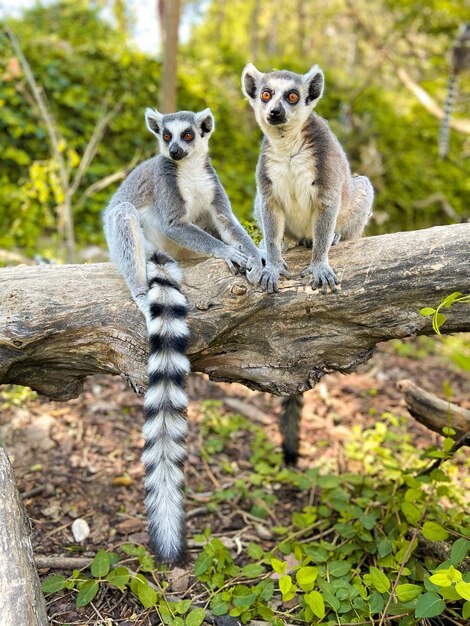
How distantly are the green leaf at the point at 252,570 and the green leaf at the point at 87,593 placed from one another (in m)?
0.84

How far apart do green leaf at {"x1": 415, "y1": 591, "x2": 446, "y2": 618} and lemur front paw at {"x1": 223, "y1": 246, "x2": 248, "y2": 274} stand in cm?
190

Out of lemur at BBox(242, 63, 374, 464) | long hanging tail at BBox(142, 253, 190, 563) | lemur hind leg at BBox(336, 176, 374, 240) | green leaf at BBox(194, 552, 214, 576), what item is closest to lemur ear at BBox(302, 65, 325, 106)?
lemur at BBox(242, 63, 374, 464)

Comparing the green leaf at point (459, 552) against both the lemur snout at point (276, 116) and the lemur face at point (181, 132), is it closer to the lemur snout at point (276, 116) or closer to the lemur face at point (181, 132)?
the lemur snout at point (276, 116)

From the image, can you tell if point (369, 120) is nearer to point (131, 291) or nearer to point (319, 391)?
point (319, 391)

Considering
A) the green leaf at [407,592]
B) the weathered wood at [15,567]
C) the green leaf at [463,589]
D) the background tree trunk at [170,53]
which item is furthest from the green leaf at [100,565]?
the background tree trunk at [170,53]

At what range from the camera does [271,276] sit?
3.21m

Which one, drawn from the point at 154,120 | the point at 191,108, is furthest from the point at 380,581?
the point at 191,108

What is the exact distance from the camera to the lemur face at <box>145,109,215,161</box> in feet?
13.0

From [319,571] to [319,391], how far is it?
3.17 m

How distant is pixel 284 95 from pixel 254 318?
1.39 meters

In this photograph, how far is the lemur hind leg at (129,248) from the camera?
3457 millimetres

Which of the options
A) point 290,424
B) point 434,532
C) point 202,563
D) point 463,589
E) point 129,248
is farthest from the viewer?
point 290,424

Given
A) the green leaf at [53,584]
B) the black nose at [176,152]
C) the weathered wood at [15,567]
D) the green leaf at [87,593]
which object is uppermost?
the black nose at [176,152]

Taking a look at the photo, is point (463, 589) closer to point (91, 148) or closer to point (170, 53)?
point (170, 53)
